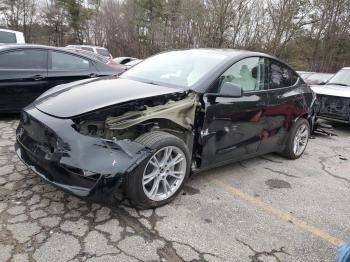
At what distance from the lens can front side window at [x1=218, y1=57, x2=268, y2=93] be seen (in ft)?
12.4

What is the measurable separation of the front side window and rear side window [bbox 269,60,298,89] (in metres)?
0.17

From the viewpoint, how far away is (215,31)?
64.5 feet

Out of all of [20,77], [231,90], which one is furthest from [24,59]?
[231,90]

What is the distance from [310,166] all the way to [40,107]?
384cm

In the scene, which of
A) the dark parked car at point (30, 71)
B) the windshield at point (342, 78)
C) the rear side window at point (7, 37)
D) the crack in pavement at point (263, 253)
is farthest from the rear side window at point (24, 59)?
the windshield at point (342, 78)

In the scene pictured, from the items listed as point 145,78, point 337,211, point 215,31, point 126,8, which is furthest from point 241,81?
point 126,8

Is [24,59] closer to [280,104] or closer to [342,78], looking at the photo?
[280,104]

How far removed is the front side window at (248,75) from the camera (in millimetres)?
3777

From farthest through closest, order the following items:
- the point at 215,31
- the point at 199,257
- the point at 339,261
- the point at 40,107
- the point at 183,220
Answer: the point at 215,31
the point at 40,107
the point at 183,220
the point at 199,257
the point at 339,261

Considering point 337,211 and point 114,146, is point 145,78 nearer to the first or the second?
point 114,146

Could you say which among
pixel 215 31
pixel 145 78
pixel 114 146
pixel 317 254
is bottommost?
pixel 317 254

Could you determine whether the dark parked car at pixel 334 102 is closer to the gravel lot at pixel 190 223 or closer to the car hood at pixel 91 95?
the gravel lot at pixel 190 223

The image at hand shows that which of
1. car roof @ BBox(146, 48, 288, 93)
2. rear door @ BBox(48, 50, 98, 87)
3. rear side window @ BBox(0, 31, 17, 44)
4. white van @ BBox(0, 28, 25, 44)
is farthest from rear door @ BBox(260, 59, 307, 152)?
rear side window @ BBox(0, 31, 17, 44)

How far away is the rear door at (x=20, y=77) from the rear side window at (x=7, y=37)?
4516mm
